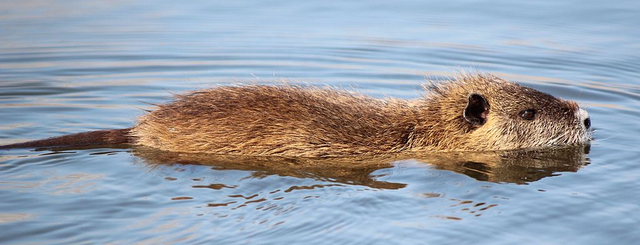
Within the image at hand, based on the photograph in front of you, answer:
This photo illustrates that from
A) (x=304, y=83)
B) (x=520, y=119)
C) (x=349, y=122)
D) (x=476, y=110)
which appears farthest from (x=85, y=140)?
(x=520, y=119)

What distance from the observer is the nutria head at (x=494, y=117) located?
8.16m

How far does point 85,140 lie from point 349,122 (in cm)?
224

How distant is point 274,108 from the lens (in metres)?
7.72

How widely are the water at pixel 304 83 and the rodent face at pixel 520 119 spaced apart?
22 centimetres

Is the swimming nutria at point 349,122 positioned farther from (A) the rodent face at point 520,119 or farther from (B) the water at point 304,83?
(B) the water at point 304,83

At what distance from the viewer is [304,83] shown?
10.3 metres

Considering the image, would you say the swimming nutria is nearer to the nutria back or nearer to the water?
the nutria back

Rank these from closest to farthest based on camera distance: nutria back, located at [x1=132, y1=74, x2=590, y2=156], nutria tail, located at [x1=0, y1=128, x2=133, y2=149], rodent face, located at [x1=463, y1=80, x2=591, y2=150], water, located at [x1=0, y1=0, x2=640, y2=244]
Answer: water, located at [x1=0, y1=0, x2=640, y2=244] → nutria back, located at [x1=132, y1=74, x2=590, y2=156] → nutria tail, located at [x1=0, y1=128, x2=133, y2=149] → rodent face, located at [x1=463, y1=80, x2=591, y2=150]

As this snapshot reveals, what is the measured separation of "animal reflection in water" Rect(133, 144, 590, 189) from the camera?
7.38 meters

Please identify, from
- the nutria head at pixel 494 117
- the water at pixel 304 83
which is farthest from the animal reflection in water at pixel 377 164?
the nutria head at pixel 494 117

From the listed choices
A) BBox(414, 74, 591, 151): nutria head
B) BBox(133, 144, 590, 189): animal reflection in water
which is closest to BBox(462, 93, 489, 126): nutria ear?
BBox(414, 74, 591, 151): nutria head

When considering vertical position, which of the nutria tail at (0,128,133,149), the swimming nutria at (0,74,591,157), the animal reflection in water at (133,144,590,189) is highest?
the swimming nutria at (0,74,591,157)

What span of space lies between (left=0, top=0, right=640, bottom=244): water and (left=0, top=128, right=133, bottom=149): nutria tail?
114 mm

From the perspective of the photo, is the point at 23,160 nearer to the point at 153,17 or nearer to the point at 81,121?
the point at 81,121
